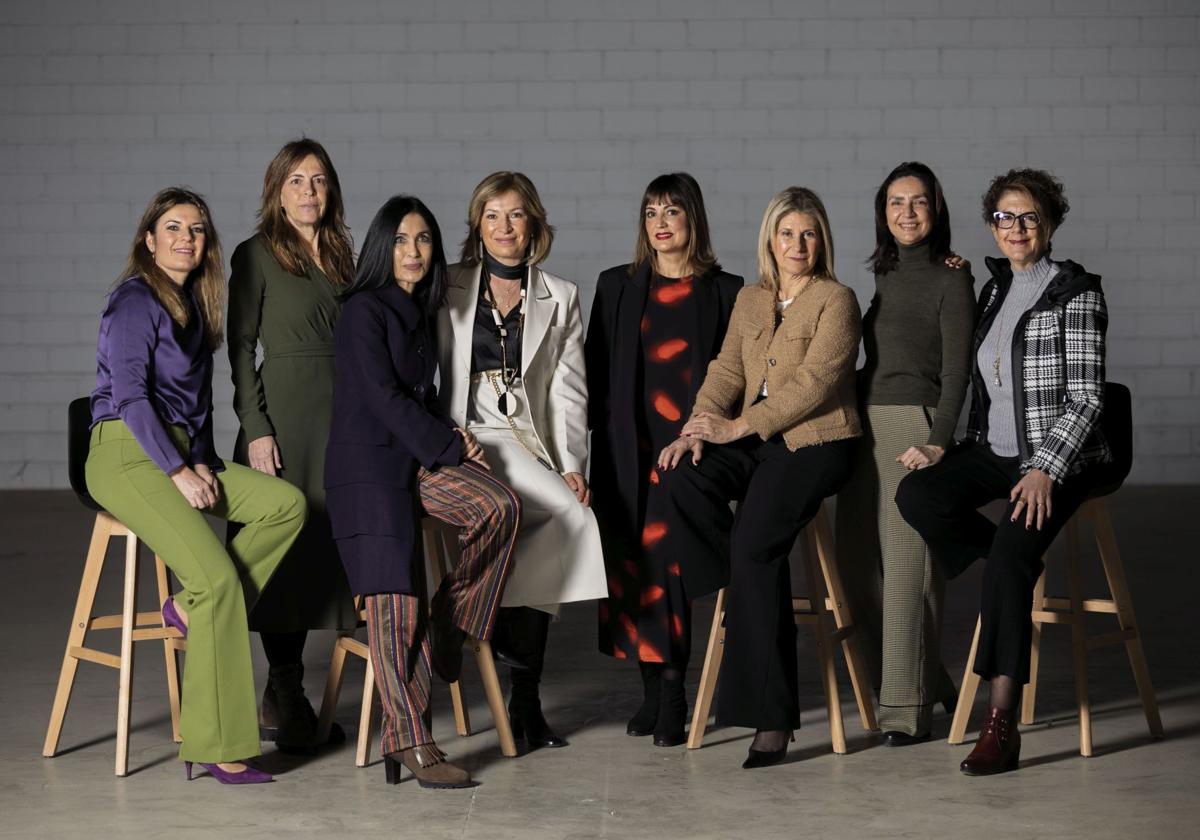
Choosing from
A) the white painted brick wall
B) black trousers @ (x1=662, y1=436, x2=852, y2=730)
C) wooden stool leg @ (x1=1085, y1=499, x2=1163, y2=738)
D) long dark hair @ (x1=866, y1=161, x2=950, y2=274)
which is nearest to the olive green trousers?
black trousers @ (x1=662, y1=436, x2=852, y2=730)

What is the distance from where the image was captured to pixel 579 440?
3660mm

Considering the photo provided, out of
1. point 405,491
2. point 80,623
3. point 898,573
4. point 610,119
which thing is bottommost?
point 80,623

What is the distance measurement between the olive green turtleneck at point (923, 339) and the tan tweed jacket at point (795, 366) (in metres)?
0.08

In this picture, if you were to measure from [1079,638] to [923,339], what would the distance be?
84 cm

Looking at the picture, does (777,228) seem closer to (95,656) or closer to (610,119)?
(95,656)

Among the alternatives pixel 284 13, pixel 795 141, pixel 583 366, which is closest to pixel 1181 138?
pixel 795 141

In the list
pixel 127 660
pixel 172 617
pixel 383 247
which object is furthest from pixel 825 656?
pixel 127 660

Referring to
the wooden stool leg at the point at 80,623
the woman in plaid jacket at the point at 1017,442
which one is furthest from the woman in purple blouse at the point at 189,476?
the woman in plaid jacket at the point at 1017,442

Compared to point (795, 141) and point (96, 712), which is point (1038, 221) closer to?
point (96, 712)

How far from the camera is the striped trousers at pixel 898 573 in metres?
3.54

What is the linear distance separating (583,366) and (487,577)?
679 mm

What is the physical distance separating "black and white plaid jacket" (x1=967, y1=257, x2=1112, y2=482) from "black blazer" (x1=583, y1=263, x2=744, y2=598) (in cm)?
78

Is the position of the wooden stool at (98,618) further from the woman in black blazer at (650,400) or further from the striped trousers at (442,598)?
the woman in black blazer at (650,400)

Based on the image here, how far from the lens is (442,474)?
131 inches
